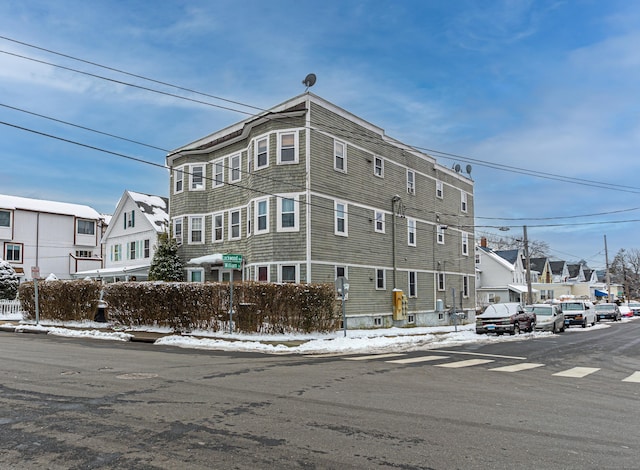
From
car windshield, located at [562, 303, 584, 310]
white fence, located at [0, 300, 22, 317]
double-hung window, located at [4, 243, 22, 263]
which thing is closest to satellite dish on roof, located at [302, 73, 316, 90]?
white fence, located at [0, 300, 22, 317]

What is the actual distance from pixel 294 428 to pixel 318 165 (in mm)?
18605

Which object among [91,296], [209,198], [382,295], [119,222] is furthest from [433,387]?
[119,222]

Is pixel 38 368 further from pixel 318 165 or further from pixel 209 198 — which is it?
pixel 209 198

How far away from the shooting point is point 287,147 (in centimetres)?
2420

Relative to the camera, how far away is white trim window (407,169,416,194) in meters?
31.3

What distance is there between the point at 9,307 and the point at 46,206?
2443 cm

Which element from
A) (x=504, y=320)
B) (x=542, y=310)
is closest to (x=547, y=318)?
(x=542, y=310)

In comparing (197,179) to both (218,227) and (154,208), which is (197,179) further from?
(154,208)

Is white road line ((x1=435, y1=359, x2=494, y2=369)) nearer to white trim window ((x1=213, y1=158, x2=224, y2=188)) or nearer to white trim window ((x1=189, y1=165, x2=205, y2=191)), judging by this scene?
white trim window ((x1=213, y1=158, x2=224, y2=188))

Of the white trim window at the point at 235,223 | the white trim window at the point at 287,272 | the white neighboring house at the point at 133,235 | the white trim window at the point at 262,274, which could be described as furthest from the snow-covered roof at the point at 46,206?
the white trim window at the point at 287,272

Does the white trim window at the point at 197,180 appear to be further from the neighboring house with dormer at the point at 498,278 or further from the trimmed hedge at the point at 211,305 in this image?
the neighboring house with dormer at the point at 498,278

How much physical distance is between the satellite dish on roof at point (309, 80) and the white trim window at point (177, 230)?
460 inches

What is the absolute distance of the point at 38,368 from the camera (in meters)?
11.2

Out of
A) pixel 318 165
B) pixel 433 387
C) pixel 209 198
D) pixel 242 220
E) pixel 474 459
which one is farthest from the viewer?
pixel 209 198
